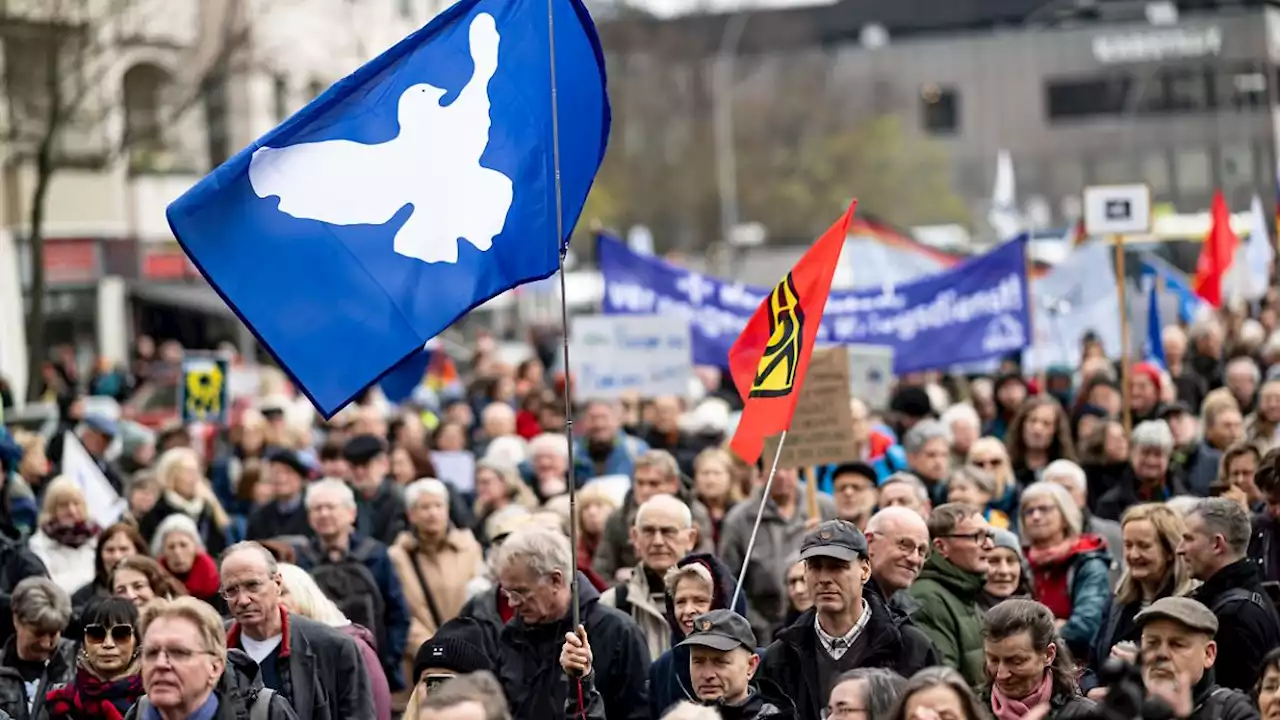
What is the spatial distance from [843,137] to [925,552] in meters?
59.6

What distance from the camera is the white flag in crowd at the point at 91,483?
13.6 m

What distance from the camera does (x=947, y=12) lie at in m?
86.7

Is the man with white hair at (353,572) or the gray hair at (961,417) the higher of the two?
the gray hair at (961,417)

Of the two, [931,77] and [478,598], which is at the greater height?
[931,77]

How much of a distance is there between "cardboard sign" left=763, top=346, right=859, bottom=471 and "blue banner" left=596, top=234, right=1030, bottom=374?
554 cm

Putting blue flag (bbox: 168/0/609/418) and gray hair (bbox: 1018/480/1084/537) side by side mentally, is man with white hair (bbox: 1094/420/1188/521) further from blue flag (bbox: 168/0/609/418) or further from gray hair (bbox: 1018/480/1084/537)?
blue flag (bbox: 168/0/609/418)

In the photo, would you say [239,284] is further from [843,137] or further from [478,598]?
[843,137]

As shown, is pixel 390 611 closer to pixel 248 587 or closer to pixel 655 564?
pixel 655 564

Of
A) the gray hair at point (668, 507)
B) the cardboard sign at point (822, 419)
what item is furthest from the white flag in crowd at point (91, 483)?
the gray hair at point (668, 507)

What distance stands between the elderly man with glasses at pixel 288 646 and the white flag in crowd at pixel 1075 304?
14.5m

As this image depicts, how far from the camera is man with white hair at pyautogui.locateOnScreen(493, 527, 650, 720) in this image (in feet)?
25.3

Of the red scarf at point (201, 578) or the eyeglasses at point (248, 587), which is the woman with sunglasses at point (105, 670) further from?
the red scarf at point (201, 578)

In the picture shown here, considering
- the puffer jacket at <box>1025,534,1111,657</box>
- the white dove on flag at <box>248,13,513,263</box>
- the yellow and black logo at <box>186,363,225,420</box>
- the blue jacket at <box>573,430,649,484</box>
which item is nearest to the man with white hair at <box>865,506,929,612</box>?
the puffer jacket at <box>1025,534,1111,657</box>

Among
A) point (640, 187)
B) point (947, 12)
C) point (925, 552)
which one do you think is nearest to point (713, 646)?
point (925, 552)
